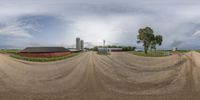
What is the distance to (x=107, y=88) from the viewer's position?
12.9 metres

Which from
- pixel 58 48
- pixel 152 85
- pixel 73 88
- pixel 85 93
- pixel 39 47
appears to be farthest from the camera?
pixel 58 48

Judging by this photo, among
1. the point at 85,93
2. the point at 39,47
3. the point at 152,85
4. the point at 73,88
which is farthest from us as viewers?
the point at 39,47

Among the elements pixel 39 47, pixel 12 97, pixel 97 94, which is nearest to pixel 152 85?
pixel 97 94

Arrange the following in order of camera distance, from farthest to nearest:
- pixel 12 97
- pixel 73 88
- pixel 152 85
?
pixel 152 85
pixel 73 88
pixel 12 97

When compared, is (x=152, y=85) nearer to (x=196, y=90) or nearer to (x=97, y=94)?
(x=196, y=90)

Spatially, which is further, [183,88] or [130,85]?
[130,85]

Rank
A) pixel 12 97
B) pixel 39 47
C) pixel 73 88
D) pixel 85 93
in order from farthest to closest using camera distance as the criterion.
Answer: pixel 39 47 → pixel 73 88 → pixel 85 93 → pixel 12 97

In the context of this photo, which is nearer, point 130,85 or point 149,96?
point 149,96

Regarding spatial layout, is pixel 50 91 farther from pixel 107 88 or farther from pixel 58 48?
pixel 58 48

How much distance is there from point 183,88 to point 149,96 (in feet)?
8.22

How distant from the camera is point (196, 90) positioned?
12164mm

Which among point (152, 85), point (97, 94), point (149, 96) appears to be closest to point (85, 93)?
point (97, 94)

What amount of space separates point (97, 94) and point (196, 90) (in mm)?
4503

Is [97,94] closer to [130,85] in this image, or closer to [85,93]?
[85,93]
